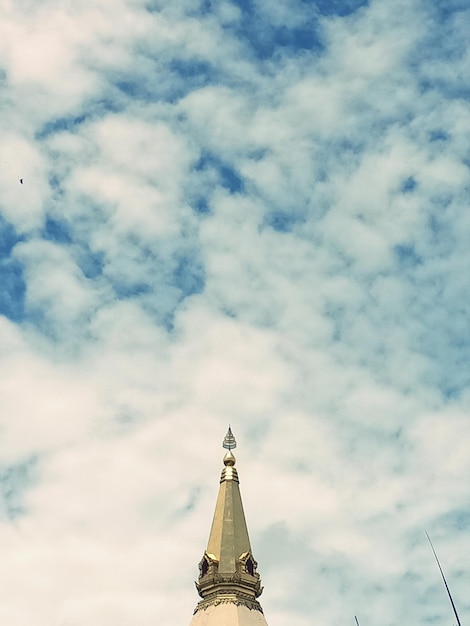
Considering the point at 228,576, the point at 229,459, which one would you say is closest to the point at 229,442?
the point at 229,459

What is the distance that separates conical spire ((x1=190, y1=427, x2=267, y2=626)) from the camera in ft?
236

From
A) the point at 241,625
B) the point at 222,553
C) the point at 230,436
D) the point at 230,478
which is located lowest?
the point at 241,625

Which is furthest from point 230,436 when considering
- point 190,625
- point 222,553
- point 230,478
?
point 190,625

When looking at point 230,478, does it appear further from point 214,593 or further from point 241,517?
point 214,593

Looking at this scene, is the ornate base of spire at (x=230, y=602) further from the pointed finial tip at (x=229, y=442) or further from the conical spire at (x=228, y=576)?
the pointed finial tip at (x=229, y=442)

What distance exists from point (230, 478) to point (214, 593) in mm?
12503

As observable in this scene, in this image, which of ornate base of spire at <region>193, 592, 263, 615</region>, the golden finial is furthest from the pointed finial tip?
ornate base of spire at <region>193, 592, 263, 615</region>

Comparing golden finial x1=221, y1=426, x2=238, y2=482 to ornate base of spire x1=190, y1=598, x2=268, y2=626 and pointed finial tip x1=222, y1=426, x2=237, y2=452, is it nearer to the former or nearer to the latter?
pointed finial tip x1=222, y1=426, x2=237, y2=452

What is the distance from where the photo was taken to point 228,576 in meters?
74.0

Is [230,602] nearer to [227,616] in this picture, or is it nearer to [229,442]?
[227,616]

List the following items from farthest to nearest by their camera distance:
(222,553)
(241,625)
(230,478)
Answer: (230,478) < (222,553) < (241,625)

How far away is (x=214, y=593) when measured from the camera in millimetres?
73750

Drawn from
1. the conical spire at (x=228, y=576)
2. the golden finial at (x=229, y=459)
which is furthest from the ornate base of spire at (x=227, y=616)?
the golden finial at (x=229, y=459)

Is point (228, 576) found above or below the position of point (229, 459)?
below
